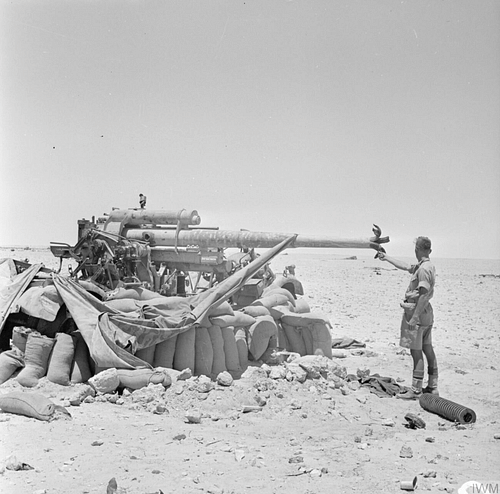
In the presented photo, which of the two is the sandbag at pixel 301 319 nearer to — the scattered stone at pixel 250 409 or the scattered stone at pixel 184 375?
the scattered stone at pixel 184 375

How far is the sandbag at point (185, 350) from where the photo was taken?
7645 millimetres

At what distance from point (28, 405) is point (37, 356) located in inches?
54.8

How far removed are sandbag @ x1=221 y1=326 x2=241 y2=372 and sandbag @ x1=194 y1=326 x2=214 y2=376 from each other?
0.25 meters

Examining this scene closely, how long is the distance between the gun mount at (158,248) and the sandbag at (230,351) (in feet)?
6.83

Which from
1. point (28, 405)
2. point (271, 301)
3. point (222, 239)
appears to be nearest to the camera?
point (28, 405)

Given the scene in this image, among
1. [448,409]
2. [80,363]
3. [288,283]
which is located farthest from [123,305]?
[288,283]

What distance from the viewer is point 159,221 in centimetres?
1088

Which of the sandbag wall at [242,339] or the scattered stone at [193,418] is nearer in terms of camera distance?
the scattered stone at [193,418]

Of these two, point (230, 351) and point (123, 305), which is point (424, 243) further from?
point (123, 305)

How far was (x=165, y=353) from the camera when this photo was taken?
7648 mm

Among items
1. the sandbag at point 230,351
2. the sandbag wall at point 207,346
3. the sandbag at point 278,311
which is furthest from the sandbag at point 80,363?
the sandbag at point 278,311

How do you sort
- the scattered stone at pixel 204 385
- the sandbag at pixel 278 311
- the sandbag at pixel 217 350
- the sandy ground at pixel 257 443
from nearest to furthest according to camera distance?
the sandy ground at pixel 257 443 < the scattered stone at pixel 204 385 < the sandbag at pixel 217 350 < the sandbag at pixel 278 311

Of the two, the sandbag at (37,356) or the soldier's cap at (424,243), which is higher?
the soldier's cap at (424,243)

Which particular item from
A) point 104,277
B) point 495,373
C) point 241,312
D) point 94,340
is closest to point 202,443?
point 94,340
